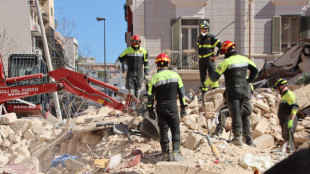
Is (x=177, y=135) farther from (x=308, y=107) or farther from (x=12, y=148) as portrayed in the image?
(x=308, y=107)

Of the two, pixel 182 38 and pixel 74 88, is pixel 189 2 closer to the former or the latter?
pixel 182 38

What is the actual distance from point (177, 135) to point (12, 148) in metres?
5.15

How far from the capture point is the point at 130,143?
22.6 feet

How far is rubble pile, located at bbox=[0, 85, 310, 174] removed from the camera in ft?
18.8

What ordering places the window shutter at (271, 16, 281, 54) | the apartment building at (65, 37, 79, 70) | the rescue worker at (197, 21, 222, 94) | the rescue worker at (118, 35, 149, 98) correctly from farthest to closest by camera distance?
the apartment building at (65, 37, 79, 70)
the window shutter at (271, 16, 281, 54)
the rescue worker at (197, 21, 222, 94)
the rescue worker at (118, 35, 149, 98)

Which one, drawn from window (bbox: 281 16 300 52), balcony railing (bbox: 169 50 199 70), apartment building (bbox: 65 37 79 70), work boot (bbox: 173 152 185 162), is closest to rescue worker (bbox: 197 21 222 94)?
work boot (bbox: 173 152 185 162)

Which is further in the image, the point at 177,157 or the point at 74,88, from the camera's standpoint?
the point at 74,88

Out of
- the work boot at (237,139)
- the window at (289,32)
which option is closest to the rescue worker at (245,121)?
the work boot at (237,139)

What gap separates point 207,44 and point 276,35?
27.6 ft

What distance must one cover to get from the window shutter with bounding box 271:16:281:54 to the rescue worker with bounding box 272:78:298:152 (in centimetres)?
945

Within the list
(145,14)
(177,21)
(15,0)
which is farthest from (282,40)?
(15,0)

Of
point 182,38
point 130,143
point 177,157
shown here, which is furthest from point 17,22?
point 177,157

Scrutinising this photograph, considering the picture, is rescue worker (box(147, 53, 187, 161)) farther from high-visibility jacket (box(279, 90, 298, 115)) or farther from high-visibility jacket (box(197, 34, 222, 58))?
high-visibility jacket (box(197, 34, 222, 58))

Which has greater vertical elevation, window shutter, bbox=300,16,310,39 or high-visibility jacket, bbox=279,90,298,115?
window shutter, bbox=300,16,310,39
